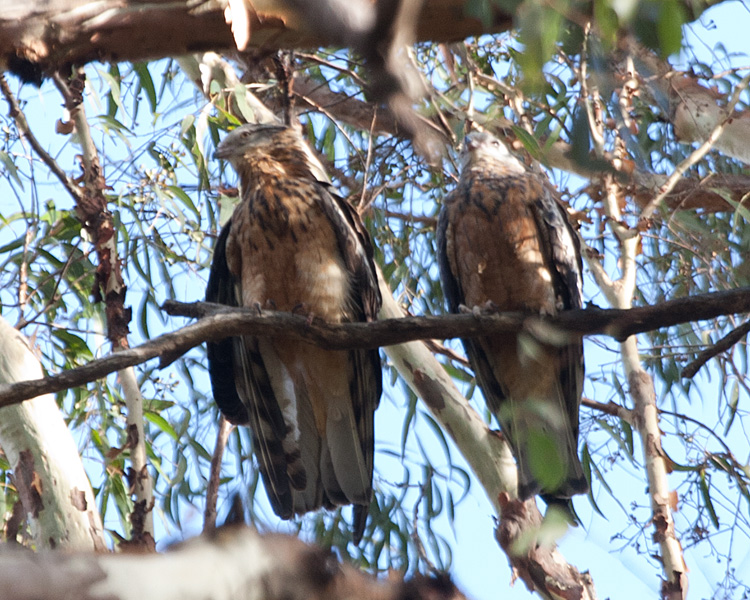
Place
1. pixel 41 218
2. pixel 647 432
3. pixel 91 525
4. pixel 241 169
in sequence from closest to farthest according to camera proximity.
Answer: pixel 91 525
pixel 647 432
pixel 241 169
pixel 41 218

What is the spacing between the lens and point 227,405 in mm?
3455

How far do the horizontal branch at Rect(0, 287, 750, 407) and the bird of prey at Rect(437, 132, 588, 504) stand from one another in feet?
1.48

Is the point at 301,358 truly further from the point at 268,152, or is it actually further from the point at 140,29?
the point at 140,29

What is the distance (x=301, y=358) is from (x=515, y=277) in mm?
827

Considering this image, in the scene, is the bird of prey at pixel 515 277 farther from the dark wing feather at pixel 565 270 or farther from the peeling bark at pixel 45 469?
the peeling bark at pixel 45 469

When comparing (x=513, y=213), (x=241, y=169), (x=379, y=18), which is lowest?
(x=379, y=18)

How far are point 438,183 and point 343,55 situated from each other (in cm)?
75

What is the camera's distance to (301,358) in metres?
3.48

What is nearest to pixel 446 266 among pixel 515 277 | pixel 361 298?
pixel 515 277

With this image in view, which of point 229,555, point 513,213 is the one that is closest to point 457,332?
point 513,213

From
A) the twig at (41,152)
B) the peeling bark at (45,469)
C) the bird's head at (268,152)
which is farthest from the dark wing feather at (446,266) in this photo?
the peeling bark at (45,469)

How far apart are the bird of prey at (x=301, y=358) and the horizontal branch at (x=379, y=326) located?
1.75 feet

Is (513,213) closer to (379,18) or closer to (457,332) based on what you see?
(457,332)

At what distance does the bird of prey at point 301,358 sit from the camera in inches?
132
